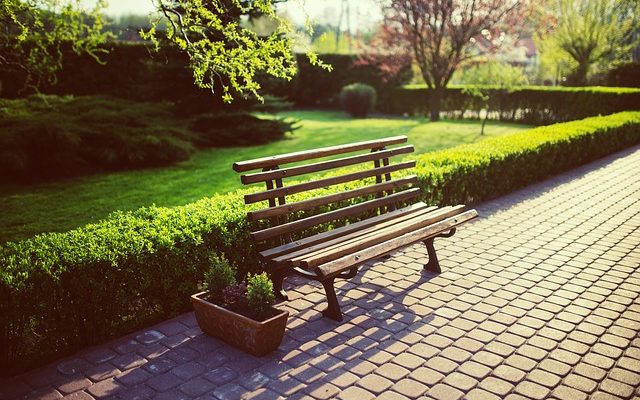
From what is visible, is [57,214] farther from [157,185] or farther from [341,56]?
[341,56]

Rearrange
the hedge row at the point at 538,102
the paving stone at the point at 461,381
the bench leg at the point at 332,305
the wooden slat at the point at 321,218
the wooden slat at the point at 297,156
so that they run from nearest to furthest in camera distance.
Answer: the paving stone at the point at 461,381 < the bench leg at the point at 332,305 < the wooden slat at the point at 297,156 < the wooden slat at the point at 321,218 < the hedge row at the point at 538,102

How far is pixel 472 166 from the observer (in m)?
8.50

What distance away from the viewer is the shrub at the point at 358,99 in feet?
82.5

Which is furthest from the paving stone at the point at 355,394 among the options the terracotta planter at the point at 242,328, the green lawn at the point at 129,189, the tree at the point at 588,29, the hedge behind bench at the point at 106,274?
the tree at the point at 588,29

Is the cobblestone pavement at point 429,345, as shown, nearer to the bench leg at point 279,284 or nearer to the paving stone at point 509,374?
the paving stone at point 509,374

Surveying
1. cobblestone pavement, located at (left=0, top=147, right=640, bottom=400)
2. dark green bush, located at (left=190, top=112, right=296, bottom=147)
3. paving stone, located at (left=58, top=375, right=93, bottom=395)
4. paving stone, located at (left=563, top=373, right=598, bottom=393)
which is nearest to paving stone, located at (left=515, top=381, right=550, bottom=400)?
cobblestone pavement, located at (left=0, top=147, right=640, bottom=400)

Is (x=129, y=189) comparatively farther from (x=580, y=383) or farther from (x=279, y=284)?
(x=580, y=383)

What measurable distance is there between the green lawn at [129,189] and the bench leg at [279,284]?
4308 millimetres

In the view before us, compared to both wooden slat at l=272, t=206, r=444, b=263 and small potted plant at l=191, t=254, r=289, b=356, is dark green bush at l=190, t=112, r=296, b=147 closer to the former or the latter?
wooden slat at l=272, t=206, r=444, b=263

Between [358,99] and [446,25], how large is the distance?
5.21 metres

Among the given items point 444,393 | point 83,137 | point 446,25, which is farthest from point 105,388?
point 446,25

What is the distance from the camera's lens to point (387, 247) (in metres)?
4.89

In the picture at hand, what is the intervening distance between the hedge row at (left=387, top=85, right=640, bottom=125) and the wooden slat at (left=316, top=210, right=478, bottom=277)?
14908mm

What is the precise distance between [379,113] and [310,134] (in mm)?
10526
